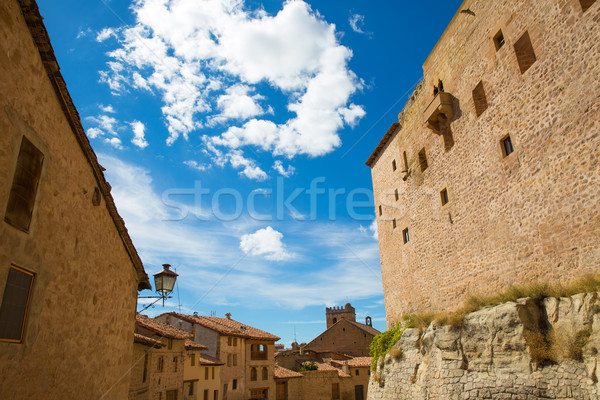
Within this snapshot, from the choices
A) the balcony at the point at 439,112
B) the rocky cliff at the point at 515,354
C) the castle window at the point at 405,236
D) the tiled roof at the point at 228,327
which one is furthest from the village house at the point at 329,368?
the balcony at the point at 439,112

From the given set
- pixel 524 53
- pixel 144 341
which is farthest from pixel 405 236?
pixel 144 341

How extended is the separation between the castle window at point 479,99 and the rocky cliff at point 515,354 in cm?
799

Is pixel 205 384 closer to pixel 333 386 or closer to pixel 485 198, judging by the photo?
pixel 333 386

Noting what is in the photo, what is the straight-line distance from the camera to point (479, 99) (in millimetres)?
16375

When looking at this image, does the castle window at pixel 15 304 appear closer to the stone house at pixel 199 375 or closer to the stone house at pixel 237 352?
the stone house at pixel 199 375

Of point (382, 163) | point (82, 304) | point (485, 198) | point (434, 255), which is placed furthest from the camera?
point (382, 163)

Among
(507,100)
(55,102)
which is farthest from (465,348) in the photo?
(55,102)

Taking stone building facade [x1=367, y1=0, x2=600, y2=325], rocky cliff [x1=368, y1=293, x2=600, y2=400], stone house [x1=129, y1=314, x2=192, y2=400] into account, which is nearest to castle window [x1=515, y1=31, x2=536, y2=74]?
stone building facade [x1=367, y1=0, x2=600, y2=325]

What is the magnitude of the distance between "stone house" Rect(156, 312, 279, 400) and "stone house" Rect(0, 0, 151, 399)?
24.4m

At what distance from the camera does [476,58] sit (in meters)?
16.4

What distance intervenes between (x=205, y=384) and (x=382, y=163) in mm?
20024

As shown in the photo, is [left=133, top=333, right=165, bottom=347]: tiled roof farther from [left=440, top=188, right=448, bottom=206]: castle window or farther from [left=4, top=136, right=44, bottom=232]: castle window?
[left=440, top=188, right=448, bottom=206]: castle window

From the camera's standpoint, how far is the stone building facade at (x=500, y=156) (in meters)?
11.4

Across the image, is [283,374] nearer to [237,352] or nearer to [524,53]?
[237,352]
